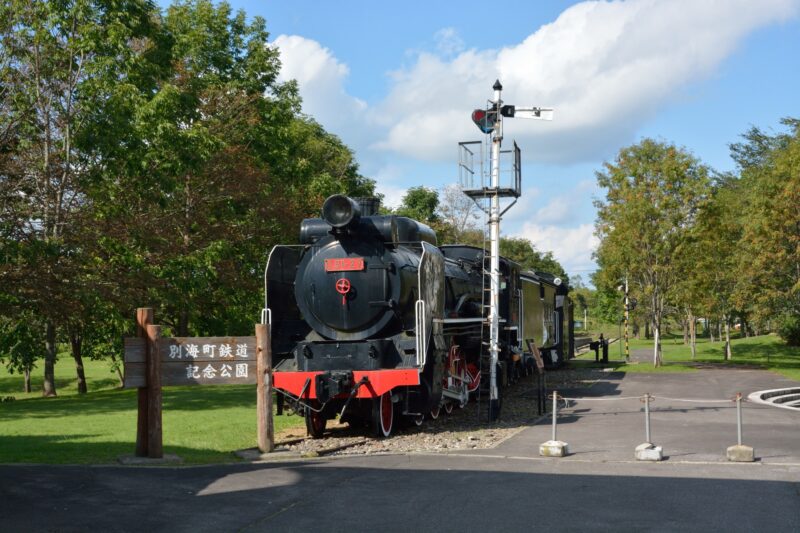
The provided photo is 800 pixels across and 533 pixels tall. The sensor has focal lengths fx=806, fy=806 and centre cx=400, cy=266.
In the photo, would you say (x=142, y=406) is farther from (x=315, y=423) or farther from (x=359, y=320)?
(x=359, y=320)

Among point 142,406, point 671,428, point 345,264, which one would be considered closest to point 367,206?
point 345,264

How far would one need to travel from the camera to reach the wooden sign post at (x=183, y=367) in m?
10.6

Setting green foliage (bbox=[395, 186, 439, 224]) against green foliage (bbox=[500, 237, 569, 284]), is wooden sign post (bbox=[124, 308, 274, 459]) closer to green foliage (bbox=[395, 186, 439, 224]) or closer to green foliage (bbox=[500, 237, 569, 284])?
A: green foliage (bbox=[395, 186, 439, 224])

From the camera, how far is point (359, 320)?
12.7 meters

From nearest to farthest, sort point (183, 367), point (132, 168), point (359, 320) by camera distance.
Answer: point (183, 367) → point (359, 320) → point (132, 168)

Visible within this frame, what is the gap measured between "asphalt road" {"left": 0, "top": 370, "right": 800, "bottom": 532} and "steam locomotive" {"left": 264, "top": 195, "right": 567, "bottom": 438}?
71.5 inches

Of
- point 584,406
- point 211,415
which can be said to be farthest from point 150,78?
point 584,406

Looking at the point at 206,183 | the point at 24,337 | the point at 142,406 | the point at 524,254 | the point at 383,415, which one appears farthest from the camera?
the point at 524,254

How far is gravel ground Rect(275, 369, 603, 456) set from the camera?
1170 centimetres

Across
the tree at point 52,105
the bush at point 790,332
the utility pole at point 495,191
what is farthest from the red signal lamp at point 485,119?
the bush at point 790,332

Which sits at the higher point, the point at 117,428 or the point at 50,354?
the point at 50,354

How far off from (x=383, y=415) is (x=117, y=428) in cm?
475

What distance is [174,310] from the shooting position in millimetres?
26844

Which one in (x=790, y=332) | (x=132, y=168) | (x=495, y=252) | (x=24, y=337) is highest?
(x=132, y=168)
